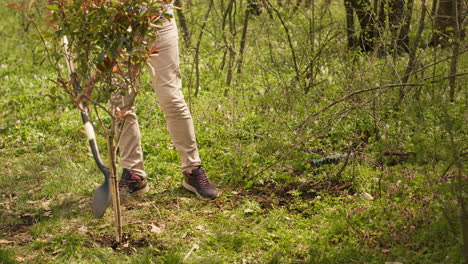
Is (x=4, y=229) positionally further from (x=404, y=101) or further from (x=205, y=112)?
(x=404, y=101)

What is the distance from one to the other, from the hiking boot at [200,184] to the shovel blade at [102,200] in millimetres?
653

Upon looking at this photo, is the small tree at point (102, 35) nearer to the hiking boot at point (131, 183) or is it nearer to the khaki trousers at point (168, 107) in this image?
the khaki trousers at point (168, 107)

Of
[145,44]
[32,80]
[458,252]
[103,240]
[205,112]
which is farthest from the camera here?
[32,80]

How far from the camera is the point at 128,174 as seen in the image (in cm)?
440

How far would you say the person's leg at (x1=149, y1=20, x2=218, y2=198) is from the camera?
13.0ft

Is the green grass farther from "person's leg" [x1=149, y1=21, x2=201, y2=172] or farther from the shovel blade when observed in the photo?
"person's leg" [x1=149, y1=21, x2=201, y2=172]

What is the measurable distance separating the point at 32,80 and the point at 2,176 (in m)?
3.29

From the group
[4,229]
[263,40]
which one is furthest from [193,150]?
[263,40]

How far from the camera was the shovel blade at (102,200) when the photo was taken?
155 inches

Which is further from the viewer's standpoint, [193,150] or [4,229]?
[193,150]

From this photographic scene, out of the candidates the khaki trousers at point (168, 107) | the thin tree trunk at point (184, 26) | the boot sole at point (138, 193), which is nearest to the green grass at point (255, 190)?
the boot sole at point (138, 193)

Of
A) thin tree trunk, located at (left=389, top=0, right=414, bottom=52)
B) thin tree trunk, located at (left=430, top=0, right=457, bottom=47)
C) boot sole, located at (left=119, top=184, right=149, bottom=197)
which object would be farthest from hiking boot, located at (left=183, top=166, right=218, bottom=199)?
thin tree trunk, located at (left=430, top=0, right=457, bottom=47)

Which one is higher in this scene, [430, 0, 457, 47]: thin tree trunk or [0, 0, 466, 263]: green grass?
[430, 0, 457, 47]: thin tree trunk

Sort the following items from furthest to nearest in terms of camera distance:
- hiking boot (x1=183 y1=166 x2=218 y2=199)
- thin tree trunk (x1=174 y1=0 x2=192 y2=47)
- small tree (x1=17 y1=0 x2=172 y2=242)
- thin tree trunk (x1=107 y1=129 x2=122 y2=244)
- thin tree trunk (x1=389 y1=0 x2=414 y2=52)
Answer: thin tree trunk (x1=174 y1=0 x2=192 y2=47) → thin tree trunk (x1=389 y1=0 x2=414 y2=52) → hiking boot (x1=183 y1=166 x2=218 y2=199) → thin tree trunk (x1=107 y1=129 x2=122 y2=244) → small tree (x1=17 y1=0 x2=172 y2=242)
